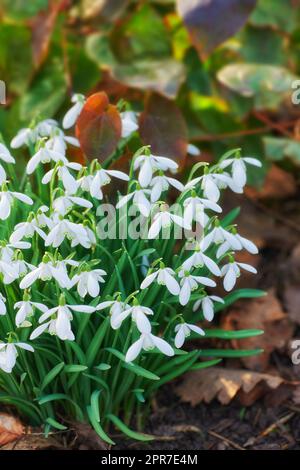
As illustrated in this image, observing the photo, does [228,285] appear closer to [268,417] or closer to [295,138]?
[268,417]

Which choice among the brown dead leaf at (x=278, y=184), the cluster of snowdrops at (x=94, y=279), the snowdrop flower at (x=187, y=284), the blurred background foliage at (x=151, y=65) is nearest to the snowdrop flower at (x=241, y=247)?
the cluster of snowdrops at (x=94, y=279)

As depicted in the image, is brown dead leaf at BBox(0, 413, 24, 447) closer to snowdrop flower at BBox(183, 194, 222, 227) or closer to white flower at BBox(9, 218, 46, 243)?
A: white flower at BBox(9, 218, 46, 243)

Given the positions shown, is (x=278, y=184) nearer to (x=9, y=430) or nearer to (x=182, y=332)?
(x=182, y=332)

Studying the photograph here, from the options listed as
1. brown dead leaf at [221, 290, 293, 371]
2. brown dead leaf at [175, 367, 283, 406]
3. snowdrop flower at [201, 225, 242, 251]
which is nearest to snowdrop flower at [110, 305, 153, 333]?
snowdrop flower at [201, 225, 242, 251]

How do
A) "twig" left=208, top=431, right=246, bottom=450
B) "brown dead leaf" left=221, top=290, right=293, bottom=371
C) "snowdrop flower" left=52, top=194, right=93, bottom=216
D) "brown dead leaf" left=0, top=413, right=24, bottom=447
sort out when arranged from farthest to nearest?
"brown dead leaf" left=221, top=290, right=293, bottom=371, "twig" left=208, top=431, right=246, bottom=450, "brown dead leaf" left=0, top=413, right=24, bottom=447, "snowdrop flower" left=52, top=194, right=93, bottom=216

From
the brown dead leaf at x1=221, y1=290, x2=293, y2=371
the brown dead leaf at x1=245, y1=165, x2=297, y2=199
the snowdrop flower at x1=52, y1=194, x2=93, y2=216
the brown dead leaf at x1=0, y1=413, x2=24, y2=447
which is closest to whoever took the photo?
the snowdrop flower at x1=52, y1=194, x2=93, y2=216

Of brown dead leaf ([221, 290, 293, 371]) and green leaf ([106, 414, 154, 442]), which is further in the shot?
brown dead leaf ([221, 290, 293, 371])

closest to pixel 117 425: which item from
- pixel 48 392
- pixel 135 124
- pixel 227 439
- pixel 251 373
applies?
pixel 48 392
